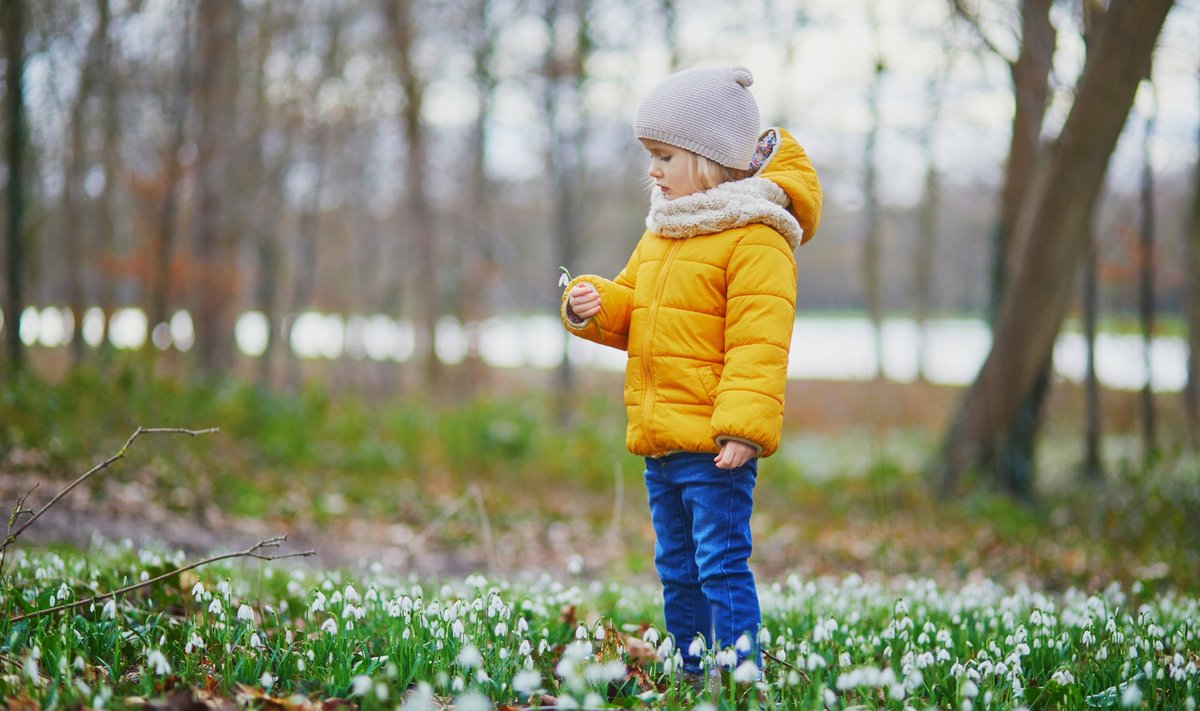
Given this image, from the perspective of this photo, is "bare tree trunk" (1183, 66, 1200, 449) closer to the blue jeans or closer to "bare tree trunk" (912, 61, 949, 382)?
"bare tree trunk" (912, 61, 949, 382)

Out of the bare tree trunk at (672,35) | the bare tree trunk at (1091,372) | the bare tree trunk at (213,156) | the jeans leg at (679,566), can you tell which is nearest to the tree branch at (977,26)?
the bare tree trunk at (1091,372)

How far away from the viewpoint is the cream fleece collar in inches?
125

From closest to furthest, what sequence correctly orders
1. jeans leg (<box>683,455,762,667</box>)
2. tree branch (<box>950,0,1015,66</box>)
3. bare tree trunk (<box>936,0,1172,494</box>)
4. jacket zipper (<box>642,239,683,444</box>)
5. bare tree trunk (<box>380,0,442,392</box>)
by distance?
jeans leg (<box>683,455,762,667</box>), jacket zipper (<box>642,239,683,444</box>), bare tree trunk (<box>936,0,1172,494</box>), tree branch (<box>950,0,1015,66</box>), bare tree trunk (<box>380,0,442,392</box>)

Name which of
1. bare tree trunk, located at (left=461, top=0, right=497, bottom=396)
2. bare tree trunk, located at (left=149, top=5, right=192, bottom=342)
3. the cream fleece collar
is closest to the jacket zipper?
the cream fleece collar

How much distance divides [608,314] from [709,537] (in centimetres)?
89

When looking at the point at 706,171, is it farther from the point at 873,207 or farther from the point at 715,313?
the point at 873,207

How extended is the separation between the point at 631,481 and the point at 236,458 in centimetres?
460

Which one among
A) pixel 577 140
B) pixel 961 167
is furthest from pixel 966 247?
pixel 577 140

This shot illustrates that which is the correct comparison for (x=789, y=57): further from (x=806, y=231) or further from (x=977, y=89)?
(x=806, y=231)

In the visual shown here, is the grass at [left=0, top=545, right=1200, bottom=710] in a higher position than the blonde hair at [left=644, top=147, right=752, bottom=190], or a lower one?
lower

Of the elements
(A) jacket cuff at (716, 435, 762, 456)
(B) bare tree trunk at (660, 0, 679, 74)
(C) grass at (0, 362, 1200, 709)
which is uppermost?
(B) bare tree trunk at (660, 0, 679, 74)

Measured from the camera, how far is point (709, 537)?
10.3ft

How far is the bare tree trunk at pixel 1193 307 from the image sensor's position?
43.6 feet

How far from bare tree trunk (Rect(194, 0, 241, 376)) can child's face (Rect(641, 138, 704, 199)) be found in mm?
11300
